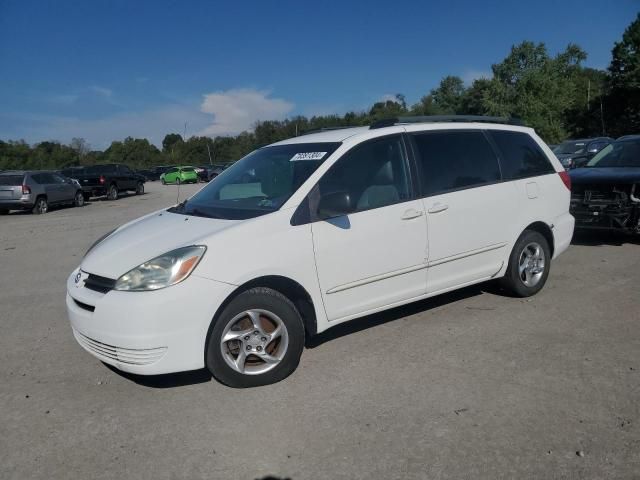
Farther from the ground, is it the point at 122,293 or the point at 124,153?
the point at 124,153

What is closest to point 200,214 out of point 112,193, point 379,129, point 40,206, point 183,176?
point 379,129

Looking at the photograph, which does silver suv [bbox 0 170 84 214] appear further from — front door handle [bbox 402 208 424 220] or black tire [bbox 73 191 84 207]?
front door handle [bbox 402 208 424 220]

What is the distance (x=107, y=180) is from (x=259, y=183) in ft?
80.2

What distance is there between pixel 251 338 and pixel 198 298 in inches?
19.9

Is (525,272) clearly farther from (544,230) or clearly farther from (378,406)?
(378,406)

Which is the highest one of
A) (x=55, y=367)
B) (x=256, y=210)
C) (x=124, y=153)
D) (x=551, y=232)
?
(x=124, y=153)

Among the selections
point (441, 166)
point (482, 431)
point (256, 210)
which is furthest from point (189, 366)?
point (441, 166)

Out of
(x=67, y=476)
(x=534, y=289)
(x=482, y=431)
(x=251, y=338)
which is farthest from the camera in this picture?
(x=534, y=289)

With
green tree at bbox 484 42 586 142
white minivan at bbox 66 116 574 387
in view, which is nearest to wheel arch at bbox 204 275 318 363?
white minivan at bbox 66 116 574 387

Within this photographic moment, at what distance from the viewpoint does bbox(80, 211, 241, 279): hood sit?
11.8 ft

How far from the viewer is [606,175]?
26.3 ft

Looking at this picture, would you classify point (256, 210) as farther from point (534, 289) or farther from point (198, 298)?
point (534, 289)

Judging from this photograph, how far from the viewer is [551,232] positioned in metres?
5.58

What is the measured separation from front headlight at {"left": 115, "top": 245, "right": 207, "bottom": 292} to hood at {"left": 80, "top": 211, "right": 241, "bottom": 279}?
5cm
